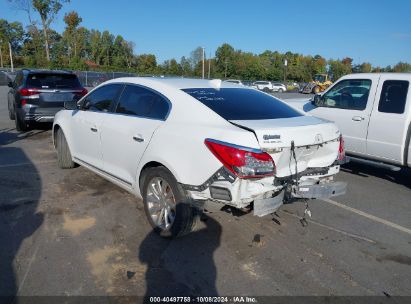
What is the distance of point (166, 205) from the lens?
4.00m

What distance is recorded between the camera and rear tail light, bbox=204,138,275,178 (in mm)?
3293

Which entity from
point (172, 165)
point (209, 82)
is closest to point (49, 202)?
point (172, 165)

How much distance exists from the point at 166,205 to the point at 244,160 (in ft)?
3.76

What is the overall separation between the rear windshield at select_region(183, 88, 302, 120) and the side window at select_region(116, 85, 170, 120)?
1.09 feet

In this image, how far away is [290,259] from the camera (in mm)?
3686

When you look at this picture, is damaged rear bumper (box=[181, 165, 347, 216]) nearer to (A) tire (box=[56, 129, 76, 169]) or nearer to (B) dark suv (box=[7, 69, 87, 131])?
(A) tire (box=[56, 129, 76, 169])

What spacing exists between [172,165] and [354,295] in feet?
6.51

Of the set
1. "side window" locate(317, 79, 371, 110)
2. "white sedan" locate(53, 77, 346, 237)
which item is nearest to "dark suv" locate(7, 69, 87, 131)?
"white sedan" locate(53, 77, 346, 237)

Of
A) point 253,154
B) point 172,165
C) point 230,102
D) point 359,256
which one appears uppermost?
point 230,102

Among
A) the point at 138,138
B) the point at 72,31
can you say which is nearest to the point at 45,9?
the point at 72,31

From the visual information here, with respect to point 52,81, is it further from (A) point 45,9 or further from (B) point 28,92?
(A) point 45,9

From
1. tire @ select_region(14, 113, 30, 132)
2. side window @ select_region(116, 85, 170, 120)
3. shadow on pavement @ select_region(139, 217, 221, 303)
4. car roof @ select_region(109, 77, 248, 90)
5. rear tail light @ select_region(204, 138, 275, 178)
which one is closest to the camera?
shadow on pavement @ select_region(139, 217, 221, 303)

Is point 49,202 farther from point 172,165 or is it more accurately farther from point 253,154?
point 253,154

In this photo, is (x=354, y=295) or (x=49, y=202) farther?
(x=49, y=202)
